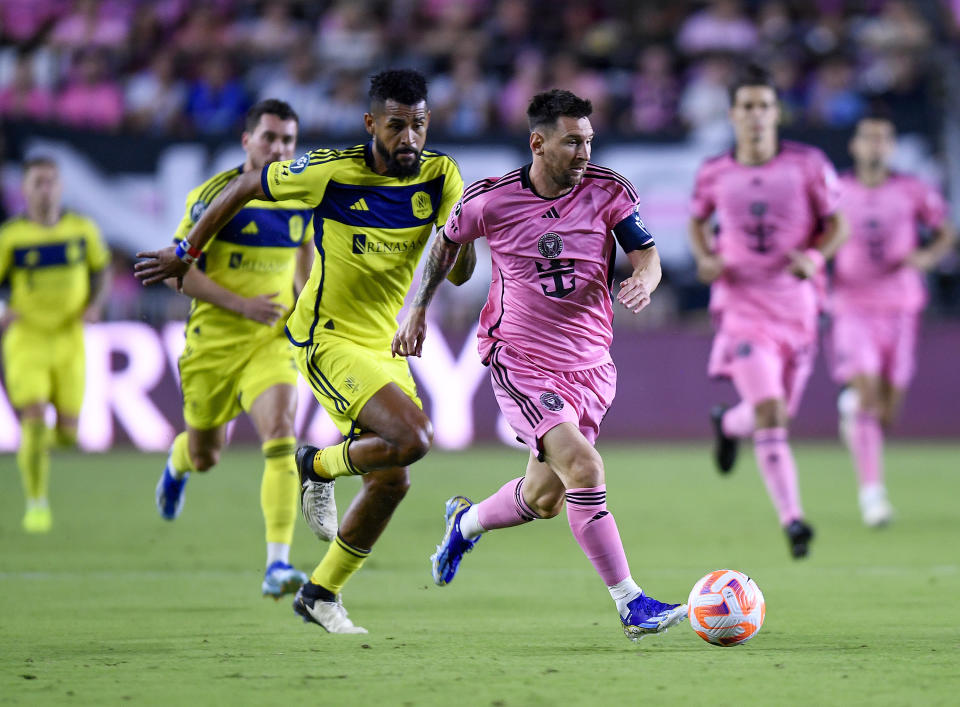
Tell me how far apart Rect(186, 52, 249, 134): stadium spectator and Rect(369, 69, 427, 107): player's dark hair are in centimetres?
1123

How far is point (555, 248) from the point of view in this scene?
609 cm

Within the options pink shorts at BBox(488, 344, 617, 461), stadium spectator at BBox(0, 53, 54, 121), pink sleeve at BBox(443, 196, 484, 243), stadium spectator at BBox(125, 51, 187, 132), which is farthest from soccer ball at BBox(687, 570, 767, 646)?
stadium spectator at BBox(0, 53, 54, 121)

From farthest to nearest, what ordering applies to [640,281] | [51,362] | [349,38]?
[349,38], [51,362], [640,281]

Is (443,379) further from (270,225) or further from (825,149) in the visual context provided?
(270,225)

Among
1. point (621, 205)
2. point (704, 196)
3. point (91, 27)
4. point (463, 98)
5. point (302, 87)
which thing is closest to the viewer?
point (621, 205)

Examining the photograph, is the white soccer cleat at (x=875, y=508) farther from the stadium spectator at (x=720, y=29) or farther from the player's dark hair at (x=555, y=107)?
the stadium spectator at (x=720, y=29)

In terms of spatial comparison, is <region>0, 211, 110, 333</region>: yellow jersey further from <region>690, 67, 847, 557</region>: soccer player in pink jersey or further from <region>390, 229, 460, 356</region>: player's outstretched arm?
<region>390, 229, 460, 356</region>: player's outstretched arm

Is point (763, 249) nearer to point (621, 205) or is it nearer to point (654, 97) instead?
point (621, 205)

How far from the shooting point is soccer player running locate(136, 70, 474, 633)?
245 inches

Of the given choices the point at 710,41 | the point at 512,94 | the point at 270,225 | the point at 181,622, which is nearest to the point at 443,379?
the point at 512,94

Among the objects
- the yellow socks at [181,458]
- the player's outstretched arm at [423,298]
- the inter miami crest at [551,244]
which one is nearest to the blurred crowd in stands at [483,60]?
the yellow socks at [181,458]

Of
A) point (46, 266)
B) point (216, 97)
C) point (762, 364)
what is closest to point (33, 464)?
point (46, 266)

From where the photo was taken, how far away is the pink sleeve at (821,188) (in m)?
9.09

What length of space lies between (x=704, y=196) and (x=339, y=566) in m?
4.21
